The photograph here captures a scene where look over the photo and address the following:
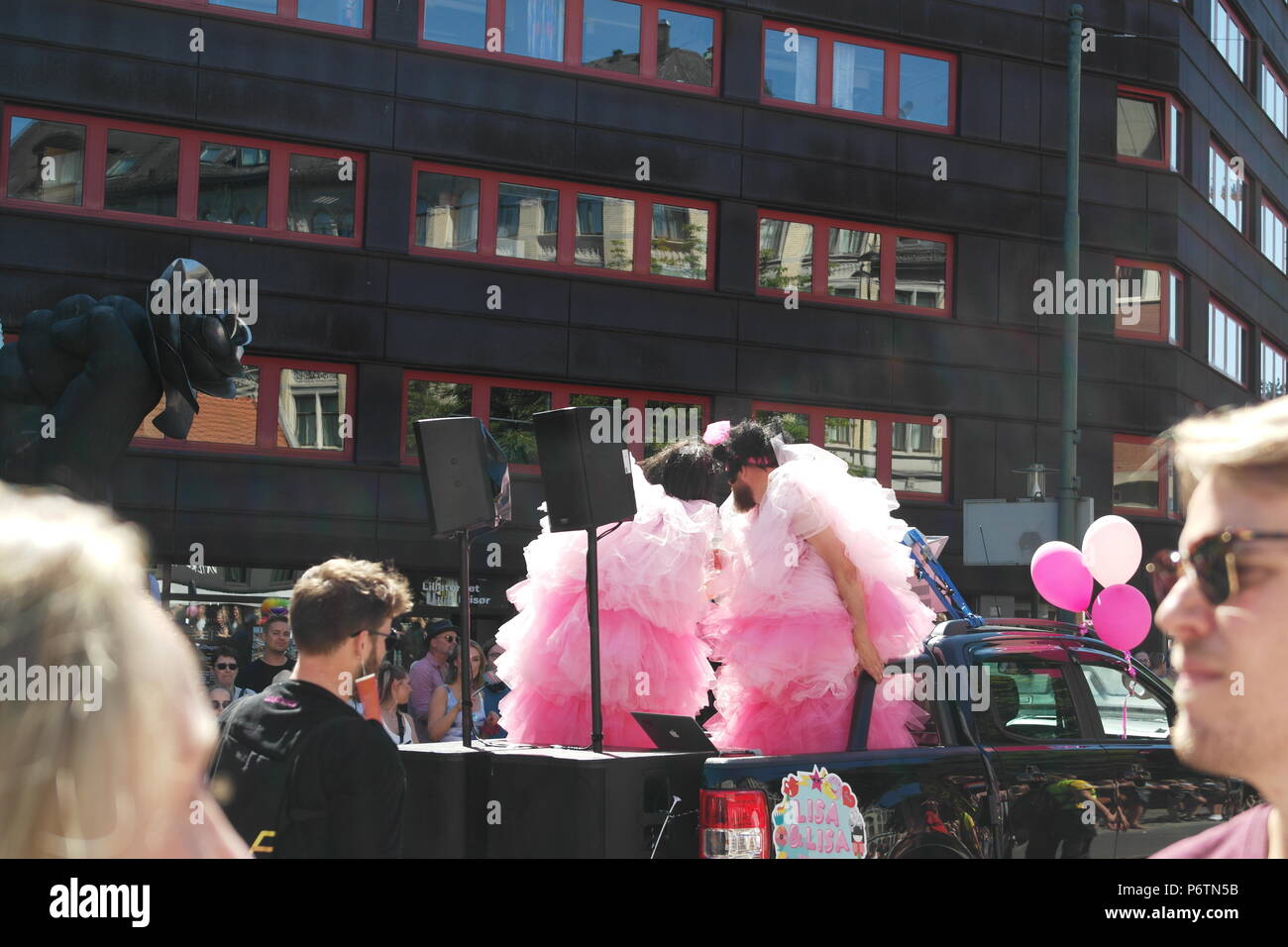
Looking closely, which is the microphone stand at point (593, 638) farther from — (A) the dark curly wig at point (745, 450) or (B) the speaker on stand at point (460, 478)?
(A) the dark curly wig at point (745, 450)

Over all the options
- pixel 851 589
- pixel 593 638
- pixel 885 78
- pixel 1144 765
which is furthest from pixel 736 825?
pixel 885 78

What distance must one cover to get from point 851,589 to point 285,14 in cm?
1587

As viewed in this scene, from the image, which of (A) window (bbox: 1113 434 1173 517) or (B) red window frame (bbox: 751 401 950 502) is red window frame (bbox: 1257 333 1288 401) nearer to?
(A) window (bbox: 1113 434 1173 517)

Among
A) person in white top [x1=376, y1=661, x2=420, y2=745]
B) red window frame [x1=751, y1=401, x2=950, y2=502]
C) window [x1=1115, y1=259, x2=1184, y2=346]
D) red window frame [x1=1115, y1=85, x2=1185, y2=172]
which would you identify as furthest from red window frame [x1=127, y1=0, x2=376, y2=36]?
window [x1=1115, y1=259, x2=1184, y2=346]

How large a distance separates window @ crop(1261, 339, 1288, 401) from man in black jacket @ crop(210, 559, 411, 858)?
27552 millimetres

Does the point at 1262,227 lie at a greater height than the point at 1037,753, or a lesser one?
greater

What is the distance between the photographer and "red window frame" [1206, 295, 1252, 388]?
25.6 metres

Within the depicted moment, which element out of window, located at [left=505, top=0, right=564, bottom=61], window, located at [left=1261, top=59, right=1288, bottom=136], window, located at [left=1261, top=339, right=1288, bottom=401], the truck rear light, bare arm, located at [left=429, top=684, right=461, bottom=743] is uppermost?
window, located at [left=1261, top=59, right=1288, bottom=136]

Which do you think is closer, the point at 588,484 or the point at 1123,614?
the point at 588,484

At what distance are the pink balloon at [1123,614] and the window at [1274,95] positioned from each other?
25436mm

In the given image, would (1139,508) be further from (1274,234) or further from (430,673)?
(430,673)

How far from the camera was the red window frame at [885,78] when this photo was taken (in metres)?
21.7

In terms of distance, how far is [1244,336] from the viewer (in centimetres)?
2803
